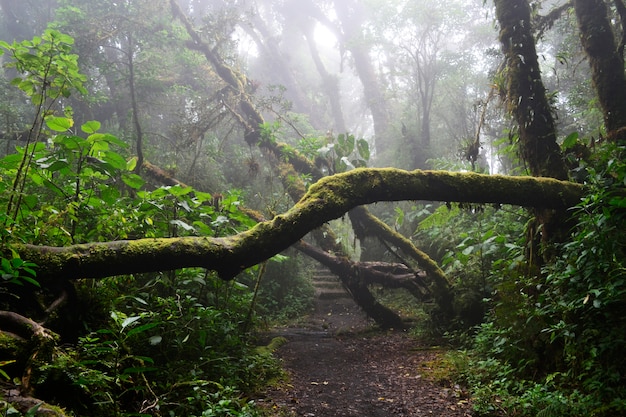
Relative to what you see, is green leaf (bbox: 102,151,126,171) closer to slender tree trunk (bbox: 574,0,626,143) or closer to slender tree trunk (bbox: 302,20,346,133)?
slender tree trunk (bbox: 574,0,626,143)

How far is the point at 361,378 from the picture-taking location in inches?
231

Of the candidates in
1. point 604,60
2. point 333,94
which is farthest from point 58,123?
point 333,94

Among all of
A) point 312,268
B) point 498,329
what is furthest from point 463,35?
point 498,329

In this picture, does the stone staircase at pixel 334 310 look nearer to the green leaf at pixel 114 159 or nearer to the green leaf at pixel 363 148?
the green leaf at pixel 363 148

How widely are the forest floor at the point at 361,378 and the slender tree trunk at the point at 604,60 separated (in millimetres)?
5032

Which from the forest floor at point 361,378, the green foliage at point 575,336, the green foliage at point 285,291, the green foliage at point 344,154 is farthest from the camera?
the green foliage at point 285,291

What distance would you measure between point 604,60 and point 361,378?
22.5 feet

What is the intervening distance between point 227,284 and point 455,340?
4.48m

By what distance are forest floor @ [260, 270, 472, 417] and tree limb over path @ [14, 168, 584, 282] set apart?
6.21 ft

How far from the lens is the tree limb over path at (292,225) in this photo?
342cm

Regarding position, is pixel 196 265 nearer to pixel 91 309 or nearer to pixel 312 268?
pixel 91 309

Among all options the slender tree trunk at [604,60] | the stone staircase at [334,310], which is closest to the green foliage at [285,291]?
the stone staircase at [334,310]

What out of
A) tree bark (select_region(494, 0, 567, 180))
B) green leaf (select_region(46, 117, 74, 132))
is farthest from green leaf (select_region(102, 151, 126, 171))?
tree bark (select_region(494, 0, 567, 180))

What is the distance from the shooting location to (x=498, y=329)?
5.64m
